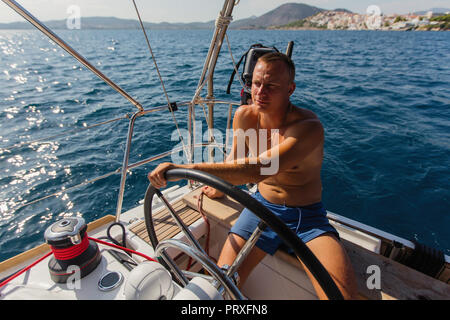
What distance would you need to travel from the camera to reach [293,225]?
1.51 meters

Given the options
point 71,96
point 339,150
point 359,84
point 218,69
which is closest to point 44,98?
point 71,96

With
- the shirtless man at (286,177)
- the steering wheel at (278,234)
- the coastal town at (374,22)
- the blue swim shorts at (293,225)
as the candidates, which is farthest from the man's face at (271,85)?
the coastal town at (374,22)

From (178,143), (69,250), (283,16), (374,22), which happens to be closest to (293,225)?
(69,250)

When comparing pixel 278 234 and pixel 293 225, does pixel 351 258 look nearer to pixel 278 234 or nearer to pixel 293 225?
pixel 293 225

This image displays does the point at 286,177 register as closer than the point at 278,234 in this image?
No

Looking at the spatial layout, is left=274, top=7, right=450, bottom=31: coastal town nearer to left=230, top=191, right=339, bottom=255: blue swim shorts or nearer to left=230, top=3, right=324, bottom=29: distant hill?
left=230, top=3, right=324, bottom=29: distant hill

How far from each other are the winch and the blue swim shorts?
0.82 m

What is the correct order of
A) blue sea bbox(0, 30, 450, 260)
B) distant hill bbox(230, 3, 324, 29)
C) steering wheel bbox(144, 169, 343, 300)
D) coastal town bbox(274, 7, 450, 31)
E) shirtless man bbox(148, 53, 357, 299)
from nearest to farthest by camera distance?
steering wheel bbox(144, 169, 343, 300)
shirtless man bbox(148, 53, 357, 299)
blue sea bbox(0, 30, 450, 260)
coastal town bbox(274, 7, 450, 31)
distant hill bbox(230, 3, 324, 29)

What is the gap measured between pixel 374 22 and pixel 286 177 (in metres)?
86.4

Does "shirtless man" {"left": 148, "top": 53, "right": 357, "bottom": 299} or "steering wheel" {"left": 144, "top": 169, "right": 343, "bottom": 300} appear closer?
"steering wheel" {"left": 144, "top": 169, "right": 343, "bottom": 300}

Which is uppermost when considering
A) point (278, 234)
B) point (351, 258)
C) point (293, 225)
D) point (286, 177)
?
point (278, 234)

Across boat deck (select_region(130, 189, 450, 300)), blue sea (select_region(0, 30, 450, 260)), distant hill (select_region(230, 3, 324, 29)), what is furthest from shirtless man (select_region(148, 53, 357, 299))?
distant hill (select_region(230, 3, 324, 29))

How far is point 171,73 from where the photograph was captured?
1002 cm

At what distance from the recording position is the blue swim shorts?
144 centimetres
